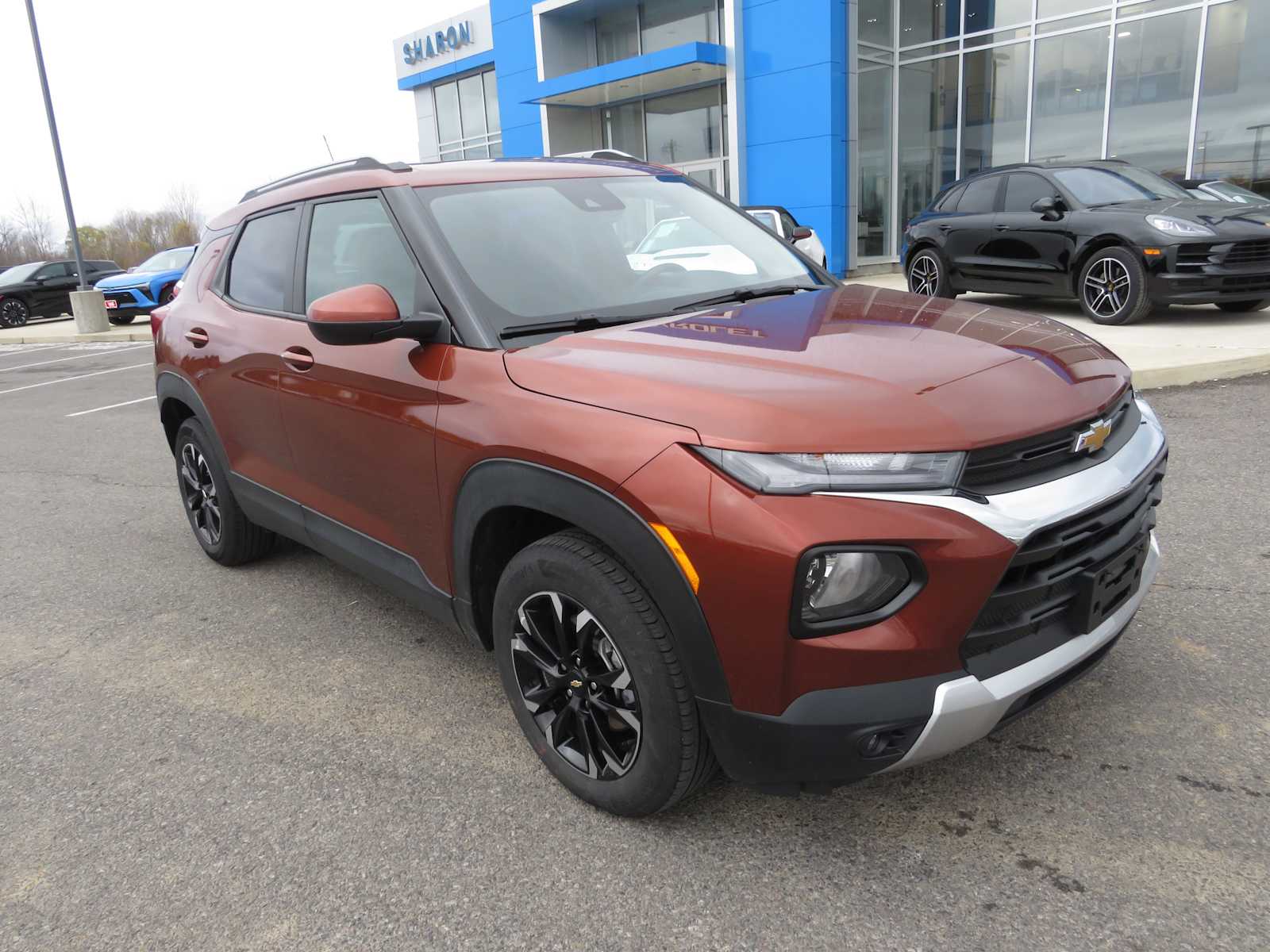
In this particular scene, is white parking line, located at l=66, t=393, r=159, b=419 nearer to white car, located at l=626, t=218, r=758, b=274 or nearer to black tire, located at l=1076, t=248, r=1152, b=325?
white car, located at l=626, t=218, r=758, b=274

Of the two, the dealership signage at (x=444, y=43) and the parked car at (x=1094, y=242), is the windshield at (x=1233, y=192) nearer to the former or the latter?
the parked car at (x=1094, y=242)

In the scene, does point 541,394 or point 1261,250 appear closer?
point 541,394

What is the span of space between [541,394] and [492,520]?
0.41 metres

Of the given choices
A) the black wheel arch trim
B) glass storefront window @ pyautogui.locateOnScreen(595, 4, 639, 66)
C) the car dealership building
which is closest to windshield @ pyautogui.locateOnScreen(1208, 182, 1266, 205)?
the car dealership building

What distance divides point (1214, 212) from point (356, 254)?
8.56m

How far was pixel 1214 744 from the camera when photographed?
8.34 ft

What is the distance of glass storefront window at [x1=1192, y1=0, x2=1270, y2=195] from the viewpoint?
13.4 m

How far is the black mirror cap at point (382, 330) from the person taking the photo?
253 cm

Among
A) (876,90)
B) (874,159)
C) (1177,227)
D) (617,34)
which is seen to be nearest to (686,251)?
(1177,227)

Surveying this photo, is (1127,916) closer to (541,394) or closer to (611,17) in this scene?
(541,394)

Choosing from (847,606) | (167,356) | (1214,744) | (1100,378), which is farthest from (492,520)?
(167,356)

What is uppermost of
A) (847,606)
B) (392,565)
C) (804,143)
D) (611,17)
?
(611,17)

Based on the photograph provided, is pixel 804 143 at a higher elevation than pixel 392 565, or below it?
higher

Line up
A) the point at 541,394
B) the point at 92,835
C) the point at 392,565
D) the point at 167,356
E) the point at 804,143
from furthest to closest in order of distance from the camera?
the point at 804,143
the point at 167,356
the point at 392,565
the point at 92,835
the point at 541,394
